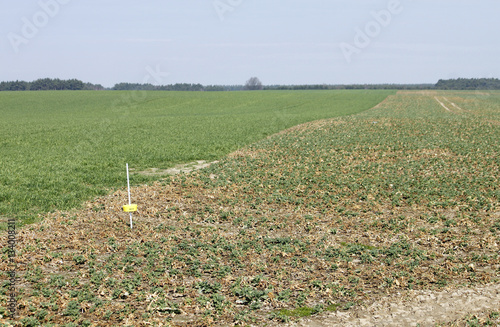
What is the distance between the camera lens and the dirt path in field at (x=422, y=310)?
668 cm

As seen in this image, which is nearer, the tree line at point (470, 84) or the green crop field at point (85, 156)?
the green crop field at point (85, 156)

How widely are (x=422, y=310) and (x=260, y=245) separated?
4010 mm

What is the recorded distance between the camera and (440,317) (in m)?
6.78

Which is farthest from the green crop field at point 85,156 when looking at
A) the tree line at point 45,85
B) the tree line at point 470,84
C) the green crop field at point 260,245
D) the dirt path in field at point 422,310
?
the tree line at point 470,84

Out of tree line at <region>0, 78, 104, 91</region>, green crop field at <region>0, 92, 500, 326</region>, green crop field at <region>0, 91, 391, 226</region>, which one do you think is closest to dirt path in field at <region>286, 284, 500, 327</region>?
green crop field at <region>0, 92, 500, 326</region>

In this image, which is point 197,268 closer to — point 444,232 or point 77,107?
point 444,232

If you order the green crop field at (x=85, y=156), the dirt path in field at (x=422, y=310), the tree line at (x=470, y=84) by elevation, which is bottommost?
the dirt path in field at (x=422, y=310)

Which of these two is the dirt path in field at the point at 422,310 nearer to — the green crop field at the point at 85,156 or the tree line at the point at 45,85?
the green crop field at the point at 85,156

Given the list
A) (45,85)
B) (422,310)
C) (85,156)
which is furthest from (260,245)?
(45,85)

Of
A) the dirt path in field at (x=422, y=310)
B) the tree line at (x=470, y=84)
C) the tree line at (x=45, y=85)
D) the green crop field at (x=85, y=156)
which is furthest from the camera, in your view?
the tree line at (x=470, y=84)

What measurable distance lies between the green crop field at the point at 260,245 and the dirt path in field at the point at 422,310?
23 cm

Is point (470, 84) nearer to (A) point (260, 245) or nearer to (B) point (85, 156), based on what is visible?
(B) point (85, 156)

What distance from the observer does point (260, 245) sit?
1006 cm

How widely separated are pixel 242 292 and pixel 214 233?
11.1ft
